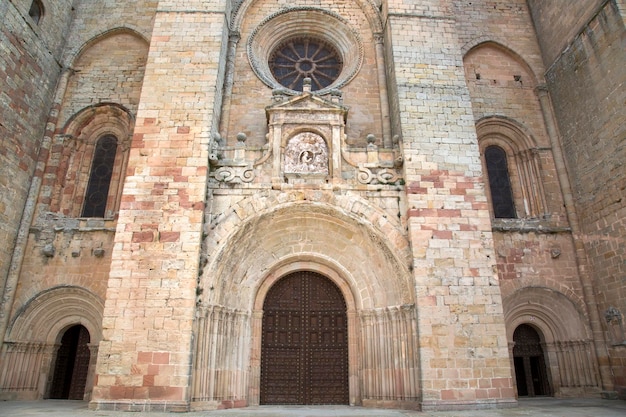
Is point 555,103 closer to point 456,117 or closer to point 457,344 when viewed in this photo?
point 456,117

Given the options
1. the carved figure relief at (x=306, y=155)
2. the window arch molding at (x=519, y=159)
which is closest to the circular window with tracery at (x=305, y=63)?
the carved figure relief at (x=306, y=155)

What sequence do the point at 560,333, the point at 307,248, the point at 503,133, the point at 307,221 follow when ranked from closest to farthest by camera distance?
the point at 307,221, the point at 307,248, the point at 560,333, the point at 503,133

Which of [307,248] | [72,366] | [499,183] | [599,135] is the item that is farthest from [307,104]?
[72,366]

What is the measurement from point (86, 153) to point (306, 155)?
540cm

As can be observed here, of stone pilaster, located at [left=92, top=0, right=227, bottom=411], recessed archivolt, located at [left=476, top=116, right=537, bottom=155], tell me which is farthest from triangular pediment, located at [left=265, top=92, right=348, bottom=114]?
recessed archivolt, located at [left=476, top=116, right=537, bottom=155]

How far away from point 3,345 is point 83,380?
1.59m

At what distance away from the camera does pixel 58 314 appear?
29.4 ft

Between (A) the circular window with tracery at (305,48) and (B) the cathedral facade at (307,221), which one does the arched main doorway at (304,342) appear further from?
(A) the circular window with tracery at (305,48)

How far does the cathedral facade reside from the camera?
7559mm

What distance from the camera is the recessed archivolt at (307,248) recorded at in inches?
317

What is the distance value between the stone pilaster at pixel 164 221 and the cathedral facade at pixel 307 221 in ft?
0.12

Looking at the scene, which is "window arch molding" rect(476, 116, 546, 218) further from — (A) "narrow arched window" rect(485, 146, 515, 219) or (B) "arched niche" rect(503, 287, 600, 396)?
(B) "arched niche" rect(503, 287, 600, 396)

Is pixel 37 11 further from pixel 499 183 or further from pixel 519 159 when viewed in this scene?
pixel 519 159

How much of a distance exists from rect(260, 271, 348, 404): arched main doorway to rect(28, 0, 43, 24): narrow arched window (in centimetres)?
836
